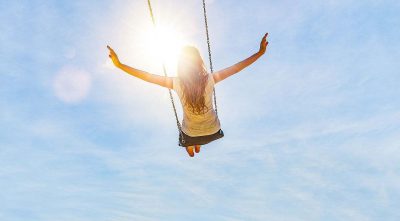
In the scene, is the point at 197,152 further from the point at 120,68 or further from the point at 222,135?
the point at 120,68

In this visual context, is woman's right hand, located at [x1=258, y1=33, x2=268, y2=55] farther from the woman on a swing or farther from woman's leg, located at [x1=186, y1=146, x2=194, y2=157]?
woman's leg, located at [x1=186, y1=146, x2=194, y2=157]

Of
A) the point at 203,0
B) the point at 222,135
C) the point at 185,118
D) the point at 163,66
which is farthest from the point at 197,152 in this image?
the point at 203,0

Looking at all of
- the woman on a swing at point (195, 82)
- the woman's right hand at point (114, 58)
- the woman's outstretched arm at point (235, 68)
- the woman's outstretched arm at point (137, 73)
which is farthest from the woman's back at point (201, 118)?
the woman's right hand at point (114, 58)

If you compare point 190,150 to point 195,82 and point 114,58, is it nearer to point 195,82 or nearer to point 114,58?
point 195,82

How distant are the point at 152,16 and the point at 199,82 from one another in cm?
109

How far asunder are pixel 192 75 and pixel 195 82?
100 mm

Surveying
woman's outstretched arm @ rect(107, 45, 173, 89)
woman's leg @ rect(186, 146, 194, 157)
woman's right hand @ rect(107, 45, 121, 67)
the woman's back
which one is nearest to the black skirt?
the woman's back

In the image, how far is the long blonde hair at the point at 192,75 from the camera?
614 cm

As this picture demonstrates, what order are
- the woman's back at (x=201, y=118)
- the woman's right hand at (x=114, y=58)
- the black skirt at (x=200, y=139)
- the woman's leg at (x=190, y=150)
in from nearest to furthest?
the woman's right hand at (x=114, y=58) → the woman's back at (x=201, y=118) → the black skirt at (x=200, y=139) → the woman's leg at (x=190, y=150)

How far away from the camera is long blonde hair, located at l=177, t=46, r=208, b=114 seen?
20.1 ft

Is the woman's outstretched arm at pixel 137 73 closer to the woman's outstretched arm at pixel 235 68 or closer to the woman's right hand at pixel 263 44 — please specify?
the woman's outstretched arm at pixel 235 68

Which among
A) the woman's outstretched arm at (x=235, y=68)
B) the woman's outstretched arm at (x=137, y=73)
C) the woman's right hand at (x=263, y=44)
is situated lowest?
the woman's outstretched arm at (x=137, y=73)

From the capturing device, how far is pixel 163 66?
693cm

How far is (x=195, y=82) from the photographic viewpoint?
6250 mm
